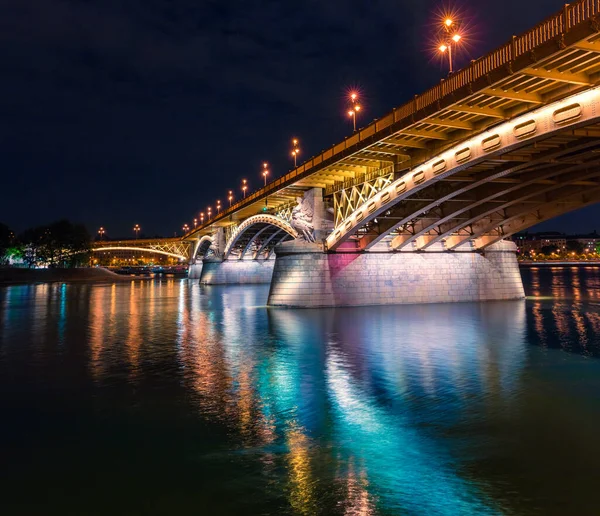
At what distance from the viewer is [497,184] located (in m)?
25.2

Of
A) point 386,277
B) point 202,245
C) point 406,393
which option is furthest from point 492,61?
point 202,245

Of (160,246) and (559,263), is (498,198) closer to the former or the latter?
(160,246)

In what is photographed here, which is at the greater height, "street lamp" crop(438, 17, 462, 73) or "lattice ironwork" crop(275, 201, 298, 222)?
"street lamp" crop(438, 17, 462, 73)

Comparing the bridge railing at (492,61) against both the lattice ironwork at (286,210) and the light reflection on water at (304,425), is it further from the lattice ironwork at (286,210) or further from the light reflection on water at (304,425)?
the lattice ironwork at (286,210)

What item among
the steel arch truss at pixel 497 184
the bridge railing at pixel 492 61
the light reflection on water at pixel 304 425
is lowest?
the light reflection on water at pixel 304 425

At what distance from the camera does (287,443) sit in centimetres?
787

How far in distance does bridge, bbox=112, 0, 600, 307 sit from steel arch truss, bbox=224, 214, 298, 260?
1009 millimetres

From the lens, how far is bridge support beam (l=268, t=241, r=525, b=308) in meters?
30.6

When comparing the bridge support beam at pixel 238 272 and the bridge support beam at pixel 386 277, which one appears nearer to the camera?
the bridge support beam at pixel 386 277

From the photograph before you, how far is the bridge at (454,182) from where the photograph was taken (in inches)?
579

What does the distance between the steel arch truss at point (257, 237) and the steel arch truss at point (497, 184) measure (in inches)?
473

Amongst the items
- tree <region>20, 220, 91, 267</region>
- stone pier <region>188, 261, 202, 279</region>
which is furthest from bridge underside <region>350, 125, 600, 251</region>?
tree <region>20, 220, 91, 267</region>

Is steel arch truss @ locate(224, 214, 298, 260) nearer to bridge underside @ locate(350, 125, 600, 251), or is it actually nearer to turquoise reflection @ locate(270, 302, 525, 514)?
bridge underside @ locate(350, 125, 600, 251)

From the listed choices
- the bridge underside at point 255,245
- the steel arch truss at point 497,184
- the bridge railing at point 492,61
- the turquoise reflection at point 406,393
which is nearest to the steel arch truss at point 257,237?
the bridge underside at point 255,245
